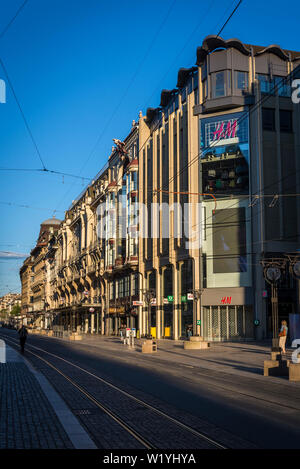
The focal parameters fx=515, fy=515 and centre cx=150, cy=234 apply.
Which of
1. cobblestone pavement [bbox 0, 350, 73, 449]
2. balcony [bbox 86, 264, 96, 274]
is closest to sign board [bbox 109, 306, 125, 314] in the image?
balcony [bbox 86, 264, 96, 274]

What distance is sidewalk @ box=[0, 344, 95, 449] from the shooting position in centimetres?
777

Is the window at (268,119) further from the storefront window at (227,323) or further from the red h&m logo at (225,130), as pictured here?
the storefront window at (227,323)

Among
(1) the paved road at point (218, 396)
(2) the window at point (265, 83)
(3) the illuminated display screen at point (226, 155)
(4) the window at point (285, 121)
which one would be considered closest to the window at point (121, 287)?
(3) the illuminated display screen at point (226, 155)

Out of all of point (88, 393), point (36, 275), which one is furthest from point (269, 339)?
point (36, 275)

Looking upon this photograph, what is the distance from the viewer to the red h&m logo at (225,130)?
144 feet

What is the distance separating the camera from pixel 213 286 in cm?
4388

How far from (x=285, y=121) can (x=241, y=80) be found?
519 centimetres

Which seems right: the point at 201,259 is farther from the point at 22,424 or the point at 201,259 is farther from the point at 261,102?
the point at 22,424

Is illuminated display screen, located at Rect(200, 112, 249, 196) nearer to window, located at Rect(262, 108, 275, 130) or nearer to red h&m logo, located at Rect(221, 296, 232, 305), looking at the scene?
window, located at Rect(262, 108, 275, 130)

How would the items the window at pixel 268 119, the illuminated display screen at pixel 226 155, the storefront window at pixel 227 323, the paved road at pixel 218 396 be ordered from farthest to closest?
the window at pixel 268 119
the illuminated display screen at pixel 226 155
the storefront window at pixel 227 323
the paved road at pixel 218 396

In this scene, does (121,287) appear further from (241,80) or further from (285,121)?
(241,80)

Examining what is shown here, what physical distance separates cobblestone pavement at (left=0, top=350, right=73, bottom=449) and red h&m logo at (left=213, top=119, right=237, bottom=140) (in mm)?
32850

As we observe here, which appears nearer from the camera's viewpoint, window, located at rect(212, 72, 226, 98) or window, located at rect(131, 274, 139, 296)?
window, located at rect(212, 72, 226, 98)

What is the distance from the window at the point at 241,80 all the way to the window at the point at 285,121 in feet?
12.6
